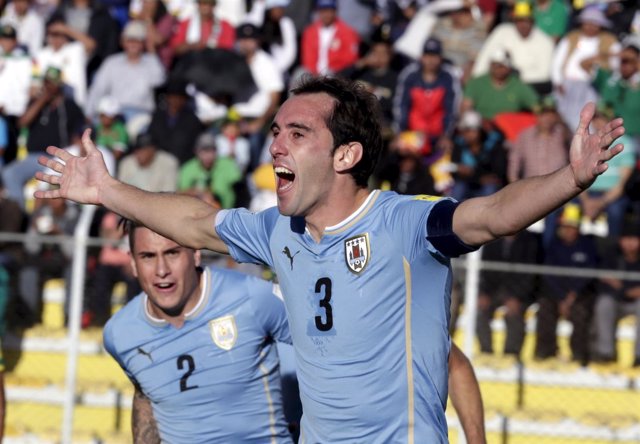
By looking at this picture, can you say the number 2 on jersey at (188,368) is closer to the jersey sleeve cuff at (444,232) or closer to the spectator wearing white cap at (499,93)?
the jersey sleeve cuff at (444,232)

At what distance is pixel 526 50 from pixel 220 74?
342 cm

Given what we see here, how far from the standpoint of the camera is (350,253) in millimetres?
4496

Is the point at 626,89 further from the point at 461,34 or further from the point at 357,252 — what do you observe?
the point at 357,252

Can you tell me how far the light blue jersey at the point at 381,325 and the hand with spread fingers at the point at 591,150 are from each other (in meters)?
0.65

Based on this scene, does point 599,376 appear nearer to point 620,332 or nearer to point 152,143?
point 620,332

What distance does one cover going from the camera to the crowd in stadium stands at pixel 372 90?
1074 cm

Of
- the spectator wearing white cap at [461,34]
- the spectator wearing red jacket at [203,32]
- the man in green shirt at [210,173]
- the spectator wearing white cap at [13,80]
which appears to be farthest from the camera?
the spectator wearing red jacket at [203,32]

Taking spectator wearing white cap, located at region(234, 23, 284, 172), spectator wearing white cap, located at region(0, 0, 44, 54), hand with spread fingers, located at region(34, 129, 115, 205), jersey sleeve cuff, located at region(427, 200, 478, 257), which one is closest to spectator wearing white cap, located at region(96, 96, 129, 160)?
spectator wearing white cap, located at region(234, 23, 284, 172)

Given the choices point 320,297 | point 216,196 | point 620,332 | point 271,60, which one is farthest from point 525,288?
point 320,297

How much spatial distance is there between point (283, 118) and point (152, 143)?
8161 millimetres

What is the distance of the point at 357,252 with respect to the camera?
4.48m

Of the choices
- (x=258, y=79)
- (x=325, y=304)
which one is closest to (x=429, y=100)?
(x=258, y=79)

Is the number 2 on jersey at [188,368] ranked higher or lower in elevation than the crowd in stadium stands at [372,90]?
lower

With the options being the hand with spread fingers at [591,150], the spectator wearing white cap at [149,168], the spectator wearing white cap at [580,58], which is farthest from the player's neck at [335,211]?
the spectator wearing white cap at [580,58]
